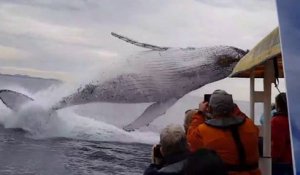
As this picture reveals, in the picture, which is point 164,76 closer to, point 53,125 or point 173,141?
point 53,125

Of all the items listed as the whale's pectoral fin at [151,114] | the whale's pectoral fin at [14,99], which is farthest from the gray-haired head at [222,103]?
the whale's pectoral fin at [14,99]

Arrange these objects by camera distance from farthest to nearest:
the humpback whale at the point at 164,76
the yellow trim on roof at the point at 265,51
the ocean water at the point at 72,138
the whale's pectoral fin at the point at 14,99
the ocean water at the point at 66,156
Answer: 1. the whale's pectoral fin at the point at 14,99
2. the humpback whale at the point at 164,76
3. the ocean water at the point at 72,138
4. the ocean water at the point at 66,156
5. the yellow trim on roof at the point at 265,51

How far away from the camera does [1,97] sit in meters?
24.7

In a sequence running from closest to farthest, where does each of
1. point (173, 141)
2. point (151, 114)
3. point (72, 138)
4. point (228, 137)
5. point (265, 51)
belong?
point (173, 141) < point (228, 137) < point (265, 51) < point (151, 114) < point (72, 138)

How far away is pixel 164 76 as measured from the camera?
832 inches

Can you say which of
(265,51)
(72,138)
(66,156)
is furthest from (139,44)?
(265,51)

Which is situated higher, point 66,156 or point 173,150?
point 173,150

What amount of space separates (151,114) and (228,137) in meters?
16.8

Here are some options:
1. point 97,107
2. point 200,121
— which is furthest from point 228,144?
point 97,107

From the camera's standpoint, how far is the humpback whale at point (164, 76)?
2069 cm

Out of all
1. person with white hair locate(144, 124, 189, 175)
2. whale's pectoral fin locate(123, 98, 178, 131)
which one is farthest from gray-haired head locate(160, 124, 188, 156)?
whale's pectoral fin locate(123, 98, 178, 131)

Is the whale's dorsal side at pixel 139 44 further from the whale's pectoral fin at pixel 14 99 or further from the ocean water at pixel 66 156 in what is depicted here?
the whale's pectoral fin at pixel 14 99

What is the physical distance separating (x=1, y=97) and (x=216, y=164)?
22440mm

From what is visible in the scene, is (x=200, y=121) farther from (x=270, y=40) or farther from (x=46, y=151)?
(x=46, y=151)
